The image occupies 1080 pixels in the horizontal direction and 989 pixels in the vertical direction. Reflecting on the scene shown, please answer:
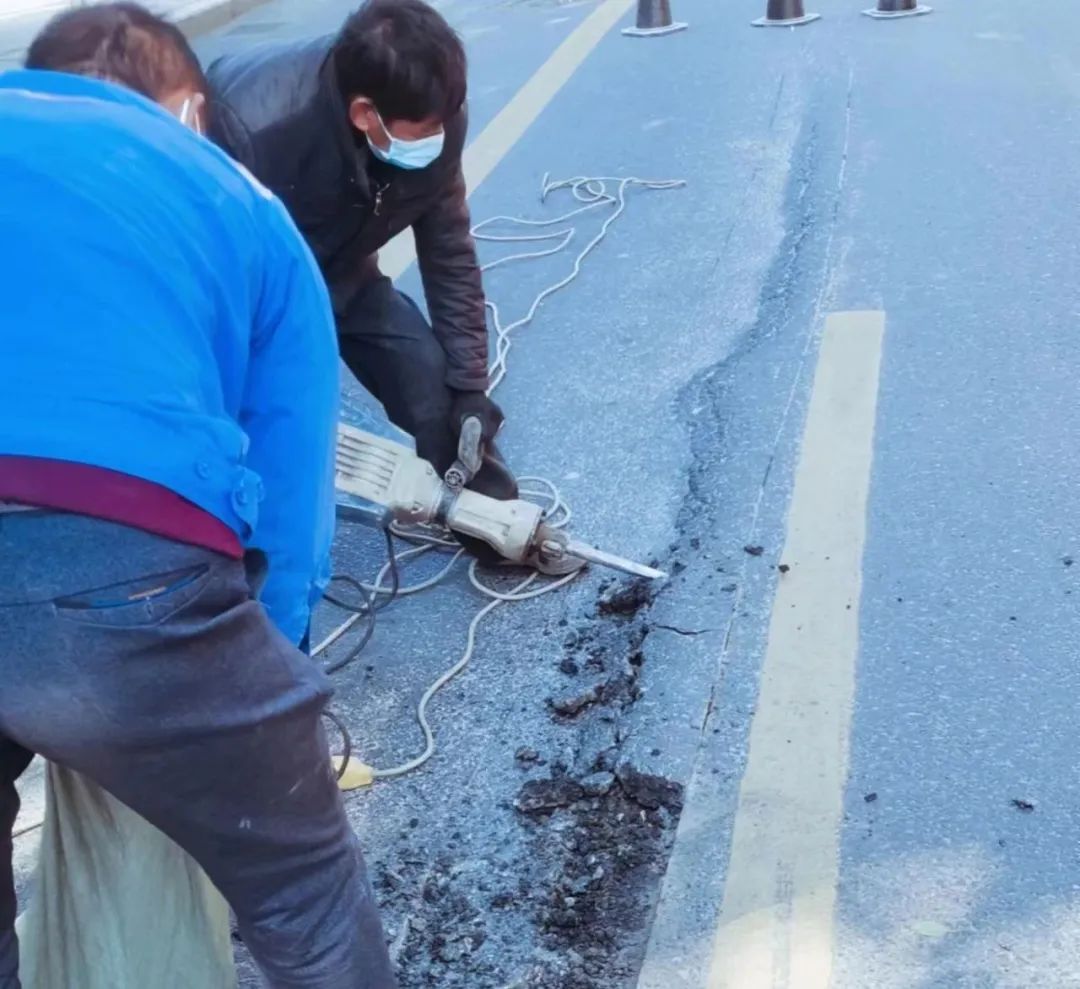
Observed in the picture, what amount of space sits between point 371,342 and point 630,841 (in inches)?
58.5

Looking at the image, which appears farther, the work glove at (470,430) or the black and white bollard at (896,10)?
the black and white bollard at (896,10)

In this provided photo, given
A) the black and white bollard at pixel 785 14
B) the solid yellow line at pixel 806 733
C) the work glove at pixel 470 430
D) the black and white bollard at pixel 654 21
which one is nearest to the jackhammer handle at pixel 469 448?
the work glove at pixel 470 430

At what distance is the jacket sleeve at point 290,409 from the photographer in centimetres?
158

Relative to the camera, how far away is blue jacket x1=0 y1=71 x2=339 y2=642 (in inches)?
54.9

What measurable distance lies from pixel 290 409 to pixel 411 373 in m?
1.82

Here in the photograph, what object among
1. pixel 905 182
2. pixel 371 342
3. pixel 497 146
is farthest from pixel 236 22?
pixel 371 342

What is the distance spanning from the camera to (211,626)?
4.99 ft

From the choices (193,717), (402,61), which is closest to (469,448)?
(402,61)

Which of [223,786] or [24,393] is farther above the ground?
[24,393]

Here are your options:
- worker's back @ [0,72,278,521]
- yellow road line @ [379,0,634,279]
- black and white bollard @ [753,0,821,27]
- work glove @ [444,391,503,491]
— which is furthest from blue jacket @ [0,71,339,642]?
A: black and white bollard @ [753,0,821,27]

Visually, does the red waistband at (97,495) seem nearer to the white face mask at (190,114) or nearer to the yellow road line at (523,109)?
the white face mask at (190,114)

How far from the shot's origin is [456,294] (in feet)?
11.4

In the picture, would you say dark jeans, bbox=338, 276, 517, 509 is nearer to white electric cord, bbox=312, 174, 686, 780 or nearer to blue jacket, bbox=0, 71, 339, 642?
white electric cord, bbox=312, 174, 686, 780

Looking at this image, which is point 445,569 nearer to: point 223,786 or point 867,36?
point 223,786
